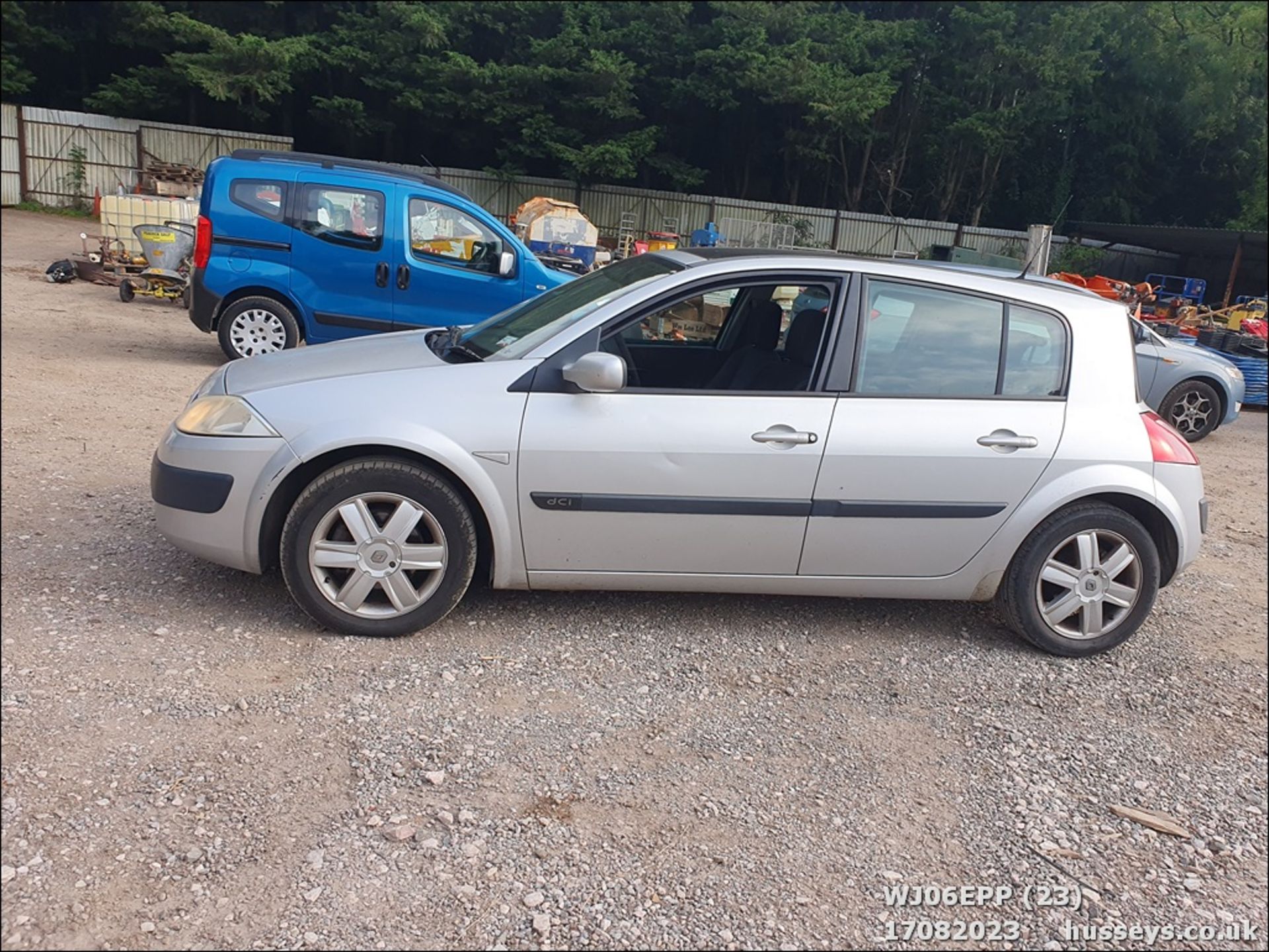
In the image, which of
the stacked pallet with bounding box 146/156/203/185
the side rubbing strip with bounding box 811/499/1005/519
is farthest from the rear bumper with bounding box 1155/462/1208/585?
the stacked pallet with bounding box 146/156/203/185

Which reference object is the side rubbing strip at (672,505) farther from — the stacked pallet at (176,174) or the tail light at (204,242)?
the stacked pallet at (176,174)

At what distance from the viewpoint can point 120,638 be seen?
3738 millimetres

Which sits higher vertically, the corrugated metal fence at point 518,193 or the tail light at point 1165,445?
the corrugated metal fence at point 518,193

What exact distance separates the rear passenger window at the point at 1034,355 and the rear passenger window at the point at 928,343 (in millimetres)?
60

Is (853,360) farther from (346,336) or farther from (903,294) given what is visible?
(346,336)

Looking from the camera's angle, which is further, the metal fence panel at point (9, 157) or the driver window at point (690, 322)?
the metal fence panel at point (9, 157)

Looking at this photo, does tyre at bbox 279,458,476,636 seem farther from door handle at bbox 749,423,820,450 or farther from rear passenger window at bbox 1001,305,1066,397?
rear passenger window at bbox 1001,305,1066,397

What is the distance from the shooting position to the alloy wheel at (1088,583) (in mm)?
4309

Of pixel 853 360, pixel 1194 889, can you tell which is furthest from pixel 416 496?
pixel 1194 889

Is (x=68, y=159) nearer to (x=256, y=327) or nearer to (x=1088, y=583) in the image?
(x=256, y=327)

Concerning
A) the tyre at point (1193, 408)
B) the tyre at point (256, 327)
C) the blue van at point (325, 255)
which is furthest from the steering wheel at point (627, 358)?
the tyre at point (1193, 408)

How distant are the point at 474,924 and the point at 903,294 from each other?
117 inches

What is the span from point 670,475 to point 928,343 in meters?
1.25

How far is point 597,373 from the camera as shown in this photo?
12.4 feet
